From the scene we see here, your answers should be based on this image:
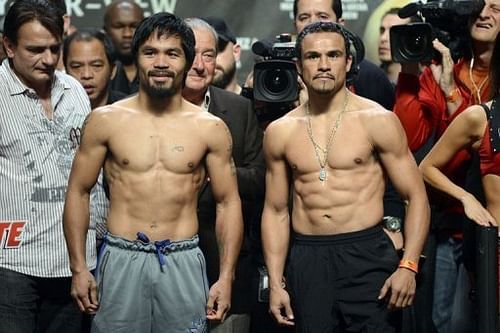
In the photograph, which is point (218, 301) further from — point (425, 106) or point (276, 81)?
point (425, 106)

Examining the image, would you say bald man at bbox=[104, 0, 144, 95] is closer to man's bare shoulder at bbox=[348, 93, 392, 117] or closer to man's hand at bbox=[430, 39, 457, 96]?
man's hand at bbox=[430, 39, 457, 96]

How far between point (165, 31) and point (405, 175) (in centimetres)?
116

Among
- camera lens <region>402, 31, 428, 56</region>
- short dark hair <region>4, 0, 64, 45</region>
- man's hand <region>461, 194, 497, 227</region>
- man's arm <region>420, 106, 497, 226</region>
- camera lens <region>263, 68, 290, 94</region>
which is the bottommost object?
man's hand <region>461, 194, 497, 227</region>

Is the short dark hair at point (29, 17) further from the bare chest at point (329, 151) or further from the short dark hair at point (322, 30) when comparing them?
the bare chest at point (329, 151)

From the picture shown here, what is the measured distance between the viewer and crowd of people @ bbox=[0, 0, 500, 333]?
5059 millimetres

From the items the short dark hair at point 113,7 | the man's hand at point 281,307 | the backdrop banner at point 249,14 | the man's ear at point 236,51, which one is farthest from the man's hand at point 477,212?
the short dark hair at point 113,7

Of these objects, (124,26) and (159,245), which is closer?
(159,245)

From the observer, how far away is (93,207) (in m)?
5.63

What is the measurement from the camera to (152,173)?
16.7ft

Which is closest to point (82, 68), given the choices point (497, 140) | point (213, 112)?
point (213, 112)

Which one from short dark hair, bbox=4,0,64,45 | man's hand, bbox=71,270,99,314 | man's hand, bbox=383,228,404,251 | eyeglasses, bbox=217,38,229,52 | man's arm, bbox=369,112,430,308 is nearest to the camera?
man's hand, bbox=71,270,99,314

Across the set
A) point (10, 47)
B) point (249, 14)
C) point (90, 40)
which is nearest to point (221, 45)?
point (90, 40)

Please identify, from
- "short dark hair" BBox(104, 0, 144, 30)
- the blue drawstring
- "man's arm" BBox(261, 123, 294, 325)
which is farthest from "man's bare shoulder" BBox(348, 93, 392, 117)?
"short dark hair" BBox(104, 0, 144, 30)

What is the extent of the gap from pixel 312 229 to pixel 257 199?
74cm
